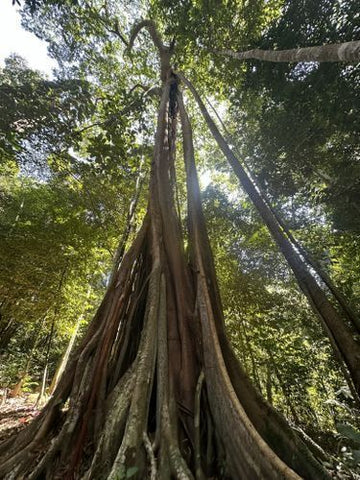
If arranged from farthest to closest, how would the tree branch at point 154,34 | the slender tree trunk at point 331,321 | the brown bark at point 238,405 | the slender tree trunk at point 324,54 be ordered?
the tree branch at point 154,34
the slender tree trunk at point 324,54
the slender tree trunk at point 331,321
the brown bark at point 238,405

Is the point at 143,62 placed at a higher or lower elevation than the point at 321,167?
higher

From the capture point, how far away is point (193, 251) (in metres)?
2.48

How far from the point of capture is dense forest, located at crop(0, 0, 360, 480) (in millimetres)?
1443

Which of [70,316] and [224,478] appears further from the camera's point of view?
[70,316]

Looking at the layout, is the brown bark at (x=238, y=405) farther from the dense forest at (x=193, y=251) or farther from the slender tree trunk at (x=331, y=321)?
the slender tree trunk at (x=331, y=321)

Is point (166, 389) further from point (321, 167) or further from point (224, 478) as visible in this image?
point (321, 167)

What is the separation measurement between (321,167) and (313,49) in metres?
4.06

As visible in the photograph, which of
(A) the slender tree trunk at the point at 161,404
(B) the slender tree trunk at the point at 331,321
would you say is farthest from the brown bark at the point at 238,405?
(B) the slender tree trunk at the point at 331,321

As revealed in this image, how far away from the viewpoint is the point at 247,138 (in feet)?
20.7

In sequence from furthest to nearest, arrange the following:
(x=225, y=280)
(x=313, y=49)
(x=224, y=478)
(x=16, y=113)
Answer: (x=225, y=280), (x=16, y=113), (x=313, y=49), (x=224, y=478)

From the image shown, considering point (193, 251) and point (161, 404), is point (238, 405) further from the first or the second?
point (193, 251)

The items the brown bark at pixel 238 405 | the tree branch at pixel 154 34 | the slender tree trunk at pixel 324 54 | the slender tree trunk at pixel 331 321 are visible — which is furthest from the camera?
the tree branch at pixel 154 34

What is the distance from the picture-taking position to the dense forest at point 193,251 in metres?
1.44

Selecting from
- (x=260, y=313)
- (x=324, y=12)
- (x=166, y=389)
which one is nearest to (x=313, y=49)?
(x=324, y=12)
